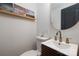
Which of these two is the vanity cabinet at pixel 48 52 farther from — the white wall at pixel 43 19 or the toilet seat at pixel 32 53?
the white wall at pixel 43 19

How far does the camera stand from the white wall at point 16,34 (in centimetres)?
101

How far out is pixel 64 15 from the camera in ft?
3.84

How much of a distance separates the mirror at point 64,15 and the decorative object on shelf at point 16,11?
36 centimetres

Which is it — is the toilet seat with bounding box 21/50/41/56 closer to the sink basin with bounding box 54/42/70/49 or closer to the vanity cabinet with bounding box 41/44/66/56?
the vanity cabinet with bounding box 41/44/66/56

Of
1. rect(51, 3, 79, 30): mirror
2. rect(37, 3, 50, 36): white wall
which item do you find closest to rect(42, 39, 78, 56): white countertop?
rect(37, 3, 50, 36): white wall

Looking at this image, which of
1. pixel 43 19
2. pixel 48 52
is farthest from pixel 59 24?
pixel 48 52

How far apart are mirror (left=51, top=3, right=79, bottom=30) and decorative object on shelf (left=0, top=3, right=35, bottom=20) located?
0.36m

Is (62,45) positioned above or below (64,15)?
below

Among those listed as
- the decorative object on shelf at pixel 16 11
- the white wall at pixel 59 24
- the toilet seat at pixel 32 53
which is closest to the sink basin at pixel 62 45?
the white wall at pixel 59 24

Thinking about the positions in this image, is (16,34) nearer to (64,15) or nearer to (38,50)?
(38,50)

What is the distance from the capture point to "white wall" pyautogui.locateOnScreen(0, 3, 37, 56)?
1.01 m

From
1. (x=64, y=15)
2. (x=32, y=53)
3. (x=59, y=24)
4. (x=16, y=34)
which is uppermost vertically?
(x=64, y=15)

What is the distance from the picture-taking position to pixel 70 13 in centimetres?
114

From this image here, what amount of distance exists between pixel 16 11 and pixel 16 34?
320mm
